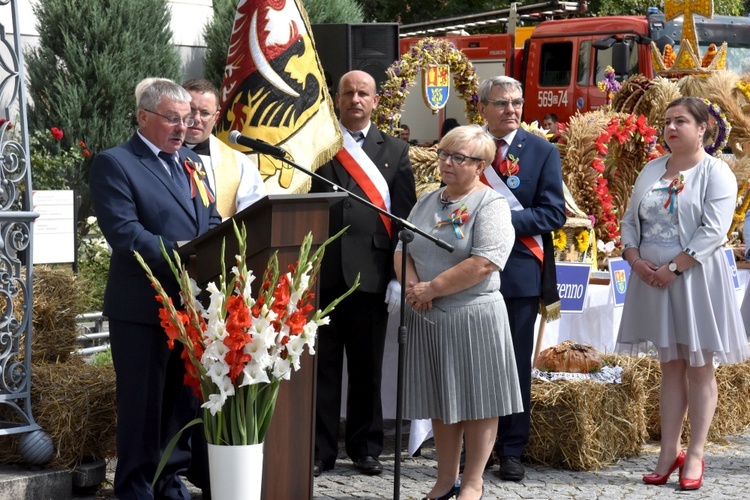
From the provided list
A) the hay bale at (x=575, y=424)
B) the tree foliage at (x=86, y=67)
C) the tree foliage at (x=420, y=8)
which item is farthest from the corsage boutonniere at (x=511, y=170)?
the tree foliage at (x=420, y=8)

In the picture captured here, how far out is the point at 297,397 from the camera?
4.35 meters

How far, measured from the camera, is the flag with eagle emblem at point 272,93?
595cm

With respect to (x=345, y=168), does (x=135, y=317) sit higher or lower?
lower

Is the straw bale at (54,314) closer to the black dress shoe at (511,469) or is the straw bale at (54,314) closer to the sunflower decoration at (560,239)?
the black dress shoe at (511,469)

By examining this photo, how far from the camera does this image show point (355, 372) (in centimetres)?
597

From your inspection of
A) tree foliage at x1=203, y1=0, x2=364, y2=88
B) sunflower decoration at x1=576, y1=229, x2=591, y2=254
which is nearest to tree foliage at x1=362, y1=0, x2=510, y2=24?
tree foliage at x1=203, y1=0, x2=364, y2=88

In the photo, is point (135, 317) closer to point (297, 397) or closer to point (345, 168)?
point (297, 397)

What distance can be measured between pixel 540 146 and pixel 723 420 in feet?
7.33

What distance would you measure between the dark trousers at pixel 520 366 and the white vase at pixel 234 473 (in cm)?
213

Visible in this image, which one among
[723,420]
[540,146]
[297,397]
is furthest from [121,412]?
[723,420]

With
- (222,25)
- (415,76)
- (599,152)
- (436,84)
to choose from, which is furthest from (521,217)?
(222,25)

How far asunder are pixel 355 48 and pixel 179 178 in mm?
4641

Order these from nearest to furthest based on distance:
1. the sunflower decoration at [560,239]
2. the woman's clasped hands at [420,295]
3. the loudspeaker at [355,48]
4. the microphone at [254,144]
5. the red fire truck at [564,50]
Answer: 1. the microphone at [254,144]
2. the woman's clasped hands at [420,295]
3. the sunflower decoration at [560,239]
4. the loudspeaker at [355,48]
5. the red fire truck at [564,50]

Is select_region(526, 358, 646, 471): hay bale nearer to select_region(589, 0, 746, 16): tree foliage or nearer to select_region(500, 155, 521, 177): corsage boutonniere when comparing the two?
select_region(500, 155, 521, 177): corsage boutonniere
